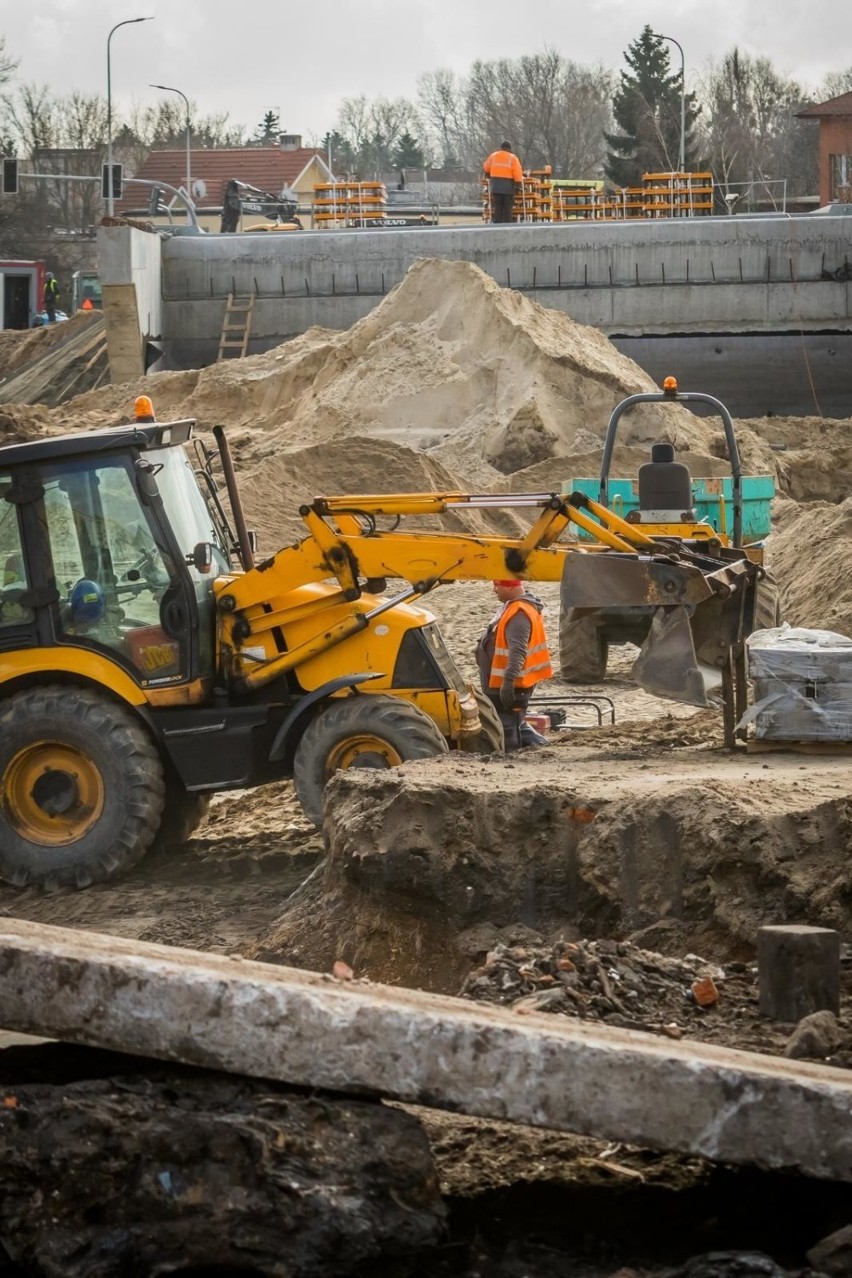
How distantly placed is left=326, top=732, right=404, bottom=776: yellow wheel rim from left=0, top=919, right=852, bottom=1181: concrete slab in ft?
11.7

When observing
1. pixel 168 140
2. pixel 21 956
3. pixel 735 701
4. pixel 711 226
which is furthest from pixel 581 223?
pixel 168 140

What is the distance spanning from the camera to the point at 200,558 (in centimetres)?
849

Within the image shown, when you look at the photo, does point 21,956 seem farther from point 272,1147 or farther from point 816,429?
point 816,429

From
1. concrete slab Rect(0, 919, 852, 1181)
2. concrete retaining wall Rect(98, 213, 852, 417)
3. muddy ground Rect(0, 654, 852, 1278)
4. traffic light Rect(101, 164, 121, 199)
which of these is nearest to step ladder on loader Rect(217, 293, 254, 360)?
concrete retaining wall Rect(98, 213, 852, 417)

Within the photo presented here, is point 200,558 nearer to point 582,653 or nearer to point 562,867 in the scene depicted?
point 562,867

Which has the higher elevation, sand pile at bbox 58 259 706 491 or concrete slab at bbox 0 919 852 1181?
sand pile at bbox 58 259 706 491

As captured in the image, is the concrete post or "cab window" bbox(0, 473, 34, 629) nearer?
the concrete post

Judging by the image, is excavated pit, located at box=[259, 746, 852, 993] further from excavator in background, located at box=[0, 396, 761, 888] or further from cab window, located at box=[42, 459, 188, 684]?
cab window, located at box=[42, 459, 188, 684]

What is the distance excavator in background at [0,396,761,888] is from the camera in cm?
829

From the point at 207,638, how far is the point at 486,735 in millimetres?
1556

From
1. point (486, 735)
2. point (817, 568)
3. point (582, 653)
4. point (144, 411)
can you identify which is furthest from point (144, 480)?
point (817, 568)

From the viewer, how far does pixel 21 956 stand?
15.2 feet

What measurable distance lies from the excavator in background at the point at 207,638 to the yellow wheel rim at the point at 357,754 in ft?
0.04

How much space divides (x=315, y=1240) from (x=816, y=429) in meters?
23.9
